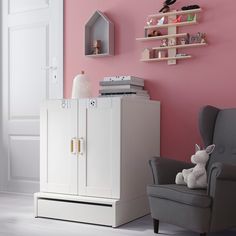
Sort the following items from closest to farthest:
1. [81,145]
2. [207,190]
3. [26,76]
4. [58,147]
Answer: [207,190]
[81,145]
[58,147]
[26,76]

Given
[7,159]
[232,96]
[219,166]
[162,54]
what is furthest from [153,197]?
[7,159]

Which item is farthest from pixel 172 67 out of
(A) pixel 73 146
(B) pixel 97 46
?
(A) pixel 73 146

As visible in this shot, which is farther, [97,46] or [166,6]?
[97,46]

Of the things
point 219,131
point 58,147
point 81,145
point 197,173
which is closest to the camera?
point 197,173

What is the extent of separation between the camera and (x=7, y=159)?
435cm

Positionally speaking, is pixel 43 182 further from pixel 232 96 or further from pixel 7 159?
pixel 232 96

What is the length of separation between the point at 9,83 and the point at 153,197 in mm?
2235

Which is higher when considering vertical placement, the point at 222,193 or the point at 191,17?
the point at 191,17

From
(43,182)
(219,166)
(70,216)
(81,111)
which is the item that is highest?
(81,111)

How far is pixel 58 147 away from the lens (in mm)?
3227

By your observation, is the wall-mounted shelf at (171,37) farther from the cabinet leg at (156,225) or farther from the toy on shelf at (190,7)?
the cabinet leg at (156,225)

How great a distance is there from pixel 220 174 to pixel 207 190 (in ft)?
0.54

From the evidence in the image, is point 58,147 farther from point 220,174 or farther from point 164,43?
point 220,174

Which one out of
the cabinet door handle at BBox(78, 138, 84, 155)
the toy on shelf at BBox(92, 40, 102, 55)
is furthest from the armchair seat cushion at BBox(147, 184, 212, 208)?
the toy on shelf at BBox(92, 40, 102, 55)
